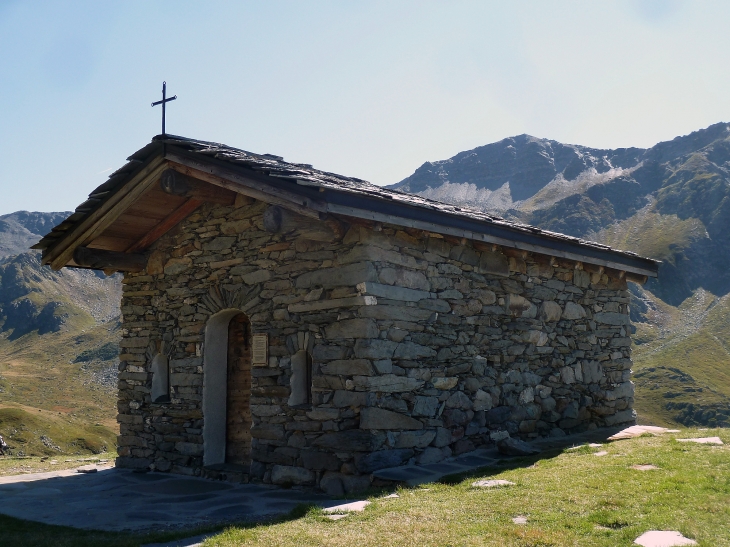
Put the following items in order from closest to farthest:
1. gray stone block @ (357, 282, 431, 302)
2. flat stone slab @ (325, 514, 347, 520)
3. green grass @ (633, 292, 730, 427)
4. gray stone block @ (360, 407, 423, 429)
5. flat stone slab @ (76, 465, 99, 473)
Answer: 1. flat stone slab @ (325, 514, 347, 520)
2. gray stone block @ (360, 407, 423, 429)
3. gray stone block @ (357, 282, 431, 302)
4. flat stone slab @ (76, 465, 99, 473)
5. green grass @ (633, 292, 730, 427)

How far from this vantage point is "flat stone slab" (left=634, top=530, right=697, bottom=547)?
14.6ft

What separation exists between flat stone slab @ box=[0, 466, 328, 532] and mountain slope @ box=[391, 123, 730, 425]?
5094 centimetres

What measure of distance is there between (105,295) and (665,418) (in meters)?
105

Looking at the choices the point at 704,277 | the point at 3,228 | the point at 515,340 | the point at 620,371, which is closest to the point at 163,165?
the point at 515,340

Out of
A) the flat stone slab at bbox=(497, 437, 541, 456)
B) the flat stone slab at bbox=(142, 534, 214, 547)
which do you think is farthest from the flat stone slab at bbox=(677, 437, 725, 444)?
the flat stone slab at bbox=(142, 534, 214, 547)

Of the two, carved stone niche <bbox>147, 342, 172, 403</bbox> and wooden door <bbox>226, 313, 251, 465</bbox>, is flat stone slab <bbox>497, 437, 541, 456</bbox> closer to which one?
wooden door <bbox>226, 313, 251, 465</bbox>

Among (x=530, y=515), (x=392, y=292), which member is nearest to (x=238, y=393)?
(x=392, y=292)

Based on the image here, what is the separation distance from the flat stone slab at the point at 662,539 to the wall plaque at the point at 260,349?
4.98 meters

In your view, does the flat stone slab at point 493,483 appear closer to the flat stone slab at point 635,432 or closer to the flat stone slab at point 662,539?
the flat stone slab at point 662,539

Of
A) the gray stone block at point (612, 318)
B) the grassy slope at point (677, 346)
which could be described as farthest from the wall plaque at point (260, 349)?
the grassy slope at point (677, 346)

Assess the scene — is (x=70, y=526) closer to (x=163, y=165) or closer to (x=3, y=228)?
(x=163, y=165)

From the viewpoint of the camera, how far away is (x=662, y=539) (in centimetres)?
454

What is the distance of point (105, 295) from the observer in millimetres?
130000

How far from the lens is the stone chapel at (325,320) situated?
7.71 metres
